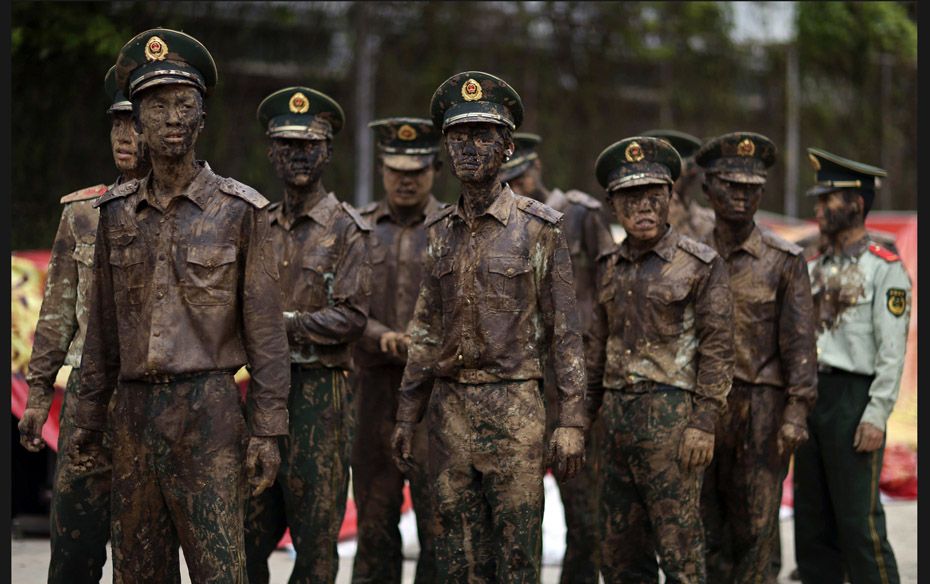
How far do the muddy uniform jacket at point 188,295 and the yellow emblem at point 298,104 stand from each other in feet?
5.65

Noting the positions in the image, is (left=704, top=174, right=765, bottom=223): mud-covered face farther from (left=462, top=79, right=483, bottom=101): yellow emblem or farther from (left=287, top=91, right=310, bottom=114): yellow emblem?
(left=287, top=91, right=310, bottom=114): yellow emblem

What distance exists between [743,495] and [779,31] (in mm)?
9914

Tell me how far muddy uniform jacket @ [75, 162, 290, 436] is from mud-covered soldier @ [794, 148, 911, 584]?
3.55 meters

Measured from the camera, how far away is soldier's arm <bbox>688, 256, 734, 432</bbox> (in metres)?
6.44

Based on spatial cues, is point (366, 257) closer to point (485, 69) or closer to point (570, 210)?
point (570, 210)

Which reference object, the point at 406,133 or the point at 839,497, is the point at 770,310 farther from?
the point at 406,133

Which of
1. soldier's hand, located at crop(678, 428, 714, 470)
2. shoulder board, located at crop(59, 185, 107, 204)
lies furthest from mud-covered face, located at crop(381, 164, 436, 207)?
soldier's hand, located at crop(678, 428, 714, 470)

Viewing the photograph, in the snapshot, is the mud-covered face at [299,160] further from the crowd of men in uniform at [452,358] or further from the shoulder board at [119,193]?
the shoulder board at [119,193]

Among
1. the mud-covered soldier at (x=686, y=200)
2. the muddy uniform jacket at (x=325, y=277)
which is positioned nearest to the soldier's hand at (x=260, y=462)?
the muddy uniform jacket at (x=325, y=277)

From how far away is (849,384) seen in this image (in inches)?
297

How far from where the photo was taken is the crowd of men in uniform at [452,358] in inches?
203

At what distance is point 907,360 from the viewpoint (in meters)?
11.6

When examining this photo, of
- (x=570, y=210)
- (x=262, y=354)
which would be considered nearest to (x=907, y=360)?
(x=570, y=210)

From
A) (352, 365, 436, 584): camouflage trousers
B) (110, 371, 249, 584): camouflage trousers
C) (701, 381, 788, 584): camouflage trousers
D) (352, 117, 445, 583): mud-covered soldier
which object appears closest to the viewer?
(110, 371, 249, 584): camouflage trousers
